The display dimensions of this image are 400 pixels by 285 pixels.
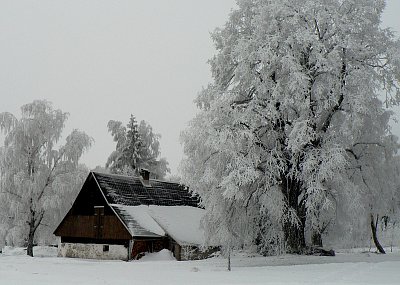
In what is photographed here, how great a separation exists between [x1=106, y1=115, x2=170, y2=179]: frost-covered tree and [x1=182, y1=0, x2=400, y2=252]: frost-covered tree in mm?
30797

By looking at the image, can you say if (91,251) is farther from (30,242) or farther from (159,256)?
(159,256)

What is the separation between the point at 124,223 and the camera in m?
32.8

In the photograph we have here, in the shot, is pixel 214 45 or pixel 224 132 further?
pixel 214 45

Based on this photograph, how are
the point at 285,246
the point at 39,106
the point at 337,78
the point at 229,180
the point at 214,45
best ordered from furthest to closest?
the point at 39,106 < the point at 214,45 < the point at 285,246 < the point at 337,78 < the point at 229,180

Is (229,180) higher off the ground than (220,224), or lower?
higher

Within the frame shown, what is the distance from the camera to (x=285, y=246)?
76.0 ft

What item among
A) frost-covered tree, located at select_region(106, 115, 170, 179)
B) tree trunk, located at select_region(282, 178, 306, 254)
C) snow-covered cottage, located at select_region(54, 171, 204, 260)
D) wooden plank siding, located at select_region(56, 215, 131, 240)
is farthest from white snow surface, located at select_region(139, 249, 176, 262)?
frost-covered tree, located at select_region(106, 115, 170, 179)

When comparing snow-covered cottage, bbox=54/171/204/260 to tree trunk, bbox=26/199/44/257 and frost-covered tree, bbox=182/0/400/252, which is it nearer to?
tree trunk, bbox=26/199/44/257

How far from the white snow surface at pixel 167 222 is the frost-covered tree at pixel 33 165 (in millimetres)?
6249

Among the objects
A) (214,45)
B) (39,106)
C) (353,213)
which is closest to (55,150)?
A: (39,106)

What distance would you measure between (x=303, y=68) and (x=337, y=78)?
1.61 meters

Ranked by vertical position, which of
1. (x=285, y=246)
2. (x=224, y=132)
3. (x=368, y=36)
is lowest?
(x=285, y=246)

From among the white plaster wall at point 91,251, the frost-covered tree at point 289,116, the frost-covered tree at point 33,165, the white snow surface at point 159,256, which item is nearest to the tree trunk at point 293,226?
the frost-covered tree at point 289,116

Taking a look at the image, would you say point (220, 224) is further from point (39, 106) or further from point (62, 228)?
point (39, 106)
